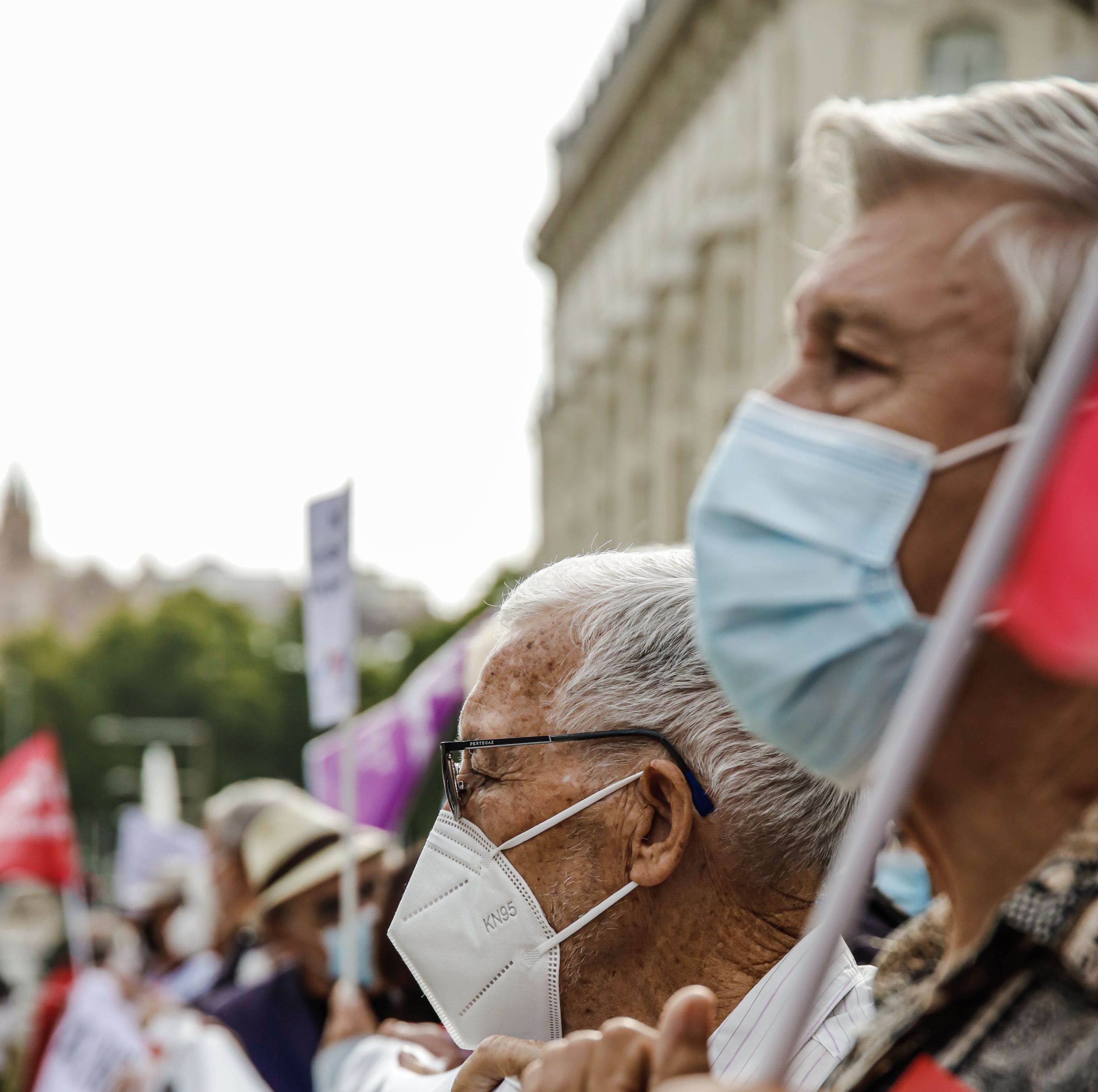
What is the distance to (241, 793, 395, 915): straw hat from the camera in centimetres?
561

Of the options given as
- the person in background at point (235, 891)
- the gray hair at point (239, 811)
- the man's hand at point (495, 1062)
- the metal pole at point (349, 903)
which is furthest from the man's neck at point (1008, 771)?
the gray hair at point (239, 811)

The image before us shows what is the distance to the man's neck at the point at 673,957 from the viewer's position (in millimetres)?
2174

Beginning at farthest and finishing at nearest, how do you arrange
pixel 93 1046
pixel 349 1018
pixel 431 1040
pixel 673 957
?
1. pixel 93 1046
2. pixel 349 1018
3. pixel 431 1040
4. pixel 673 957

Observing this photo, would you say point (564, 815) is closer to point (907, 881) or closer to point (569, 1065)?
point (569, 1065)

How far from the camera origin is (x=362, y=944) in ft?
17.4

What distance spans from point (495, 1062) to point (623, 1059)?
59 centimetres

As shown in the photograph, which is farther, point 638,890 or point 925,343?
point 638,890

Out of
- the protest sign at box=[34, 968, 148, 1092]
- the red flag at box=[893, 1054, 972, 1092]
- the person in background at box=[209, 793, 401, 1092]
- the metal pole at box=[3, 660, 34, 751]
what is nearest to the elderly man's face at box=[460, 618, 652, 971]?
the red flag at box=[893, 1054, 972, 1092]

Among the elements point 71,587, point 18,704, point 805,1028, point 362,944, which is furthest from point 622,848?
point 71,587

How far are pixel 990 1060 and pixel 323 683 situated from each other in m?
4.47

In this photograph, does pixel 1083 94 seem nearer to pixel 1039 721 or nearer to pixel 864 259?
pixel 864 259

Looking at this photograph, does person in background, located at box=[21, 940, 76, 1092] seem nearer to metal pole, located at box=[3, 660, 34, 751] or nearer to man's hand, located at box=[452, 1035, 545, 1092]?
man's hand, located at box=[452, 1035, 545, 1092]

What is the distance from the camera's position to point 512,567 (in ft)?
182

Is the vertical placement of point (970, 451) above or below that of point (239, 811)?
above
